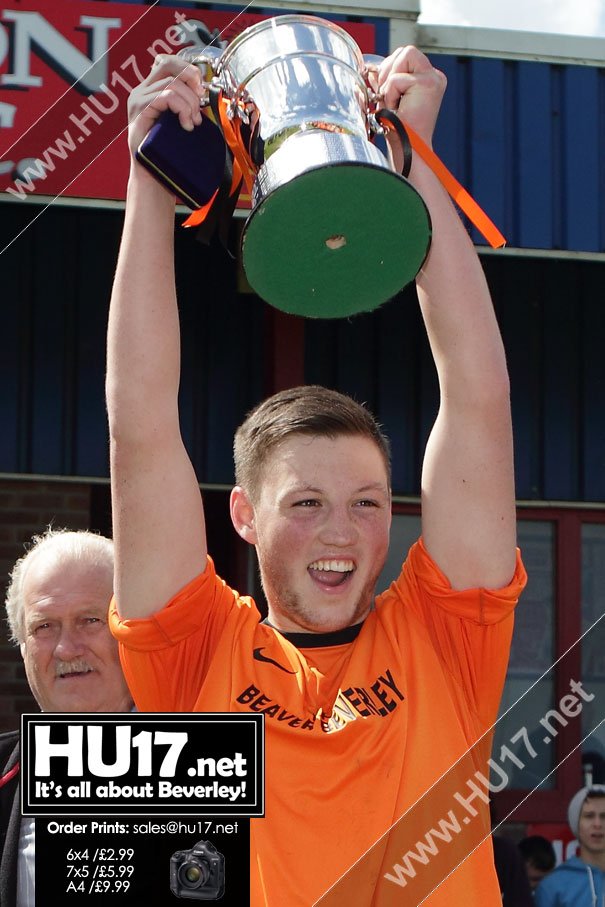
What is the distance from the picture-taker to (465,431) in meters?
2.23

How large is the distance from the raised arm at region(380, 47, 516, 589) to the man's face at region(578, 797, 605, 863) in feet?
12.6

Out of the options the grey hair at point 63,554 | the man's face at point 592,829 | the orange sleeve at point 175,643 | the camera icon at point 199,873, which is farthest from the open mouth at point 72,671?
the man's face at point 592,829

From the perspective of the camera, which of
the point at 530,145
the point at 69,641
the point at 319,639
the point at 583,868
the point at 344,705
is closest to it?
the point at 344,705

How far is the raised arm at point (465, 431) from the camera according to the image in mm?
2221

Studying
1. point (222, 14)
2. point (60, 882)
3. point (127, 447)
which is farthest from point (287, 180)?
point (222, 14)

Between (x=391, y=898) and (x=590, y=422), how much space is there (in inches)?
188

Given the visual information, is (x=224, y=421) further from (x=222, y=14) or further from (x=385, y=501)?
(x=385, y=501)

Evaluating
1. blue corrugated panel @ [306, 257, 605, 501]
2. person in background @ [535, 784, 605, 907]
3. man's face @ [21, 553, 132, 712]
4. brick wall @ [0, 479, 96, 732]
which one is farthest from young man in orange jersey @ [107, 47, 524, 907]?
brick wall @ [0, 479, 96, 732]

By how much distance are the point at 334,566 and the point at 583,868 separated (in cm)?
383

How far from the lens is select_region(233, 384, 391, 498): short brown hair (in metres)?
2.31

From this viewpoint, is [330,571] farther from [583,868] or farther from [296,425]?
[583,868]

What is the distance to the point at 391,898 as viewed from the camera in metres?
2.07

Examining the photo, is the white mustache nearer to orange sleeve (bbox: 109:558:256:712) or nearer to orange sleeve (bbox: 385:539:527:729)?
orange sleeve (bbox: 109:558:256:712)

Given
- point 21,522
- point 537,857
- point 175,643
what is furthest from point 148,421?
point 21,522
